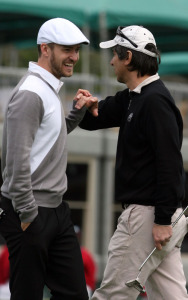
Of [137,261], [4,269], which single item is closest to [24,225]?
[137,261]

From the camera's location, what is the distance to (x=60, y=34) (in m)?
4.59

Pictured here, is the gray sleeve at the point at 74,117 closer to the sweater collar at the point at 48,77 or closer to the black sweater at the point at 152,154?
the black sweater at the point at 152,154

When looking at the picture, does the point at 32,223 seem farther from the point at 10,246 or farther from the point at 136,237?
the point at 136,237

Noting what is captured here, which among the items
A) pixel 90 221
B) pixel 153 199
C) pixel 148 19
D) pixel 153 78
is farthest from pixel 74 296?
pixel 90 221

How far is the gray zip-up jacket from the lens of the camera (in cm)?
437

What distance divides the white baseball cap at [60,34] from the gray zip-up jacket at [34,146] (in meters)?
0.16

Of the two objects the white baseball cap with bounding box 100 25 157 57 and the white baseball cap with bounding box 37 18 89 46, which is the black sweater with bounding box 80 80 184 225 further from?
the white baseball cap with bounding box 37 18 89 46

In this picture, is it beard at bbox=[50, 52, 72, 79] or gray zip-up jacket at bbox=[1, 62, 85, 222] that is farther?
beard at bbox=[50, 52, 72, 79]

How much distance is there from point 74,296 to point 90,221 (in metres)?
14.3

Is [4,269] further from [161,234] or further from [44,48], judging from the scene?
[44,48]

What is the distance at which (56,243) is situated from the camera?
15.2 ft

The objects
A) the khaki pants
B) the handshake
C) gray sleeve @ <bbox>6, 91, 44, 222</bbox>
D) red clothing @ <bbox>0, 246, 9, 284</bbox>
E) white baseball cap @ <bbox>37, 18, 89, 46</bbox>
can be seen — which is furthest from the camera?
red clothing @ <bbox>0, 246, 9, 284</bbox>

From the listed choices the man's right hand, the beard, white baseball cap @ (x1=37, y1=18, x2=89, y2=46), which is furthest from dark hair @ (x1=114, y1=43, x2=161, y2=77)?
the man's right hand

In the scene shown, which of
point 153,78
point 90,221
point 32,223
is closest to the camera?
point 32,223
